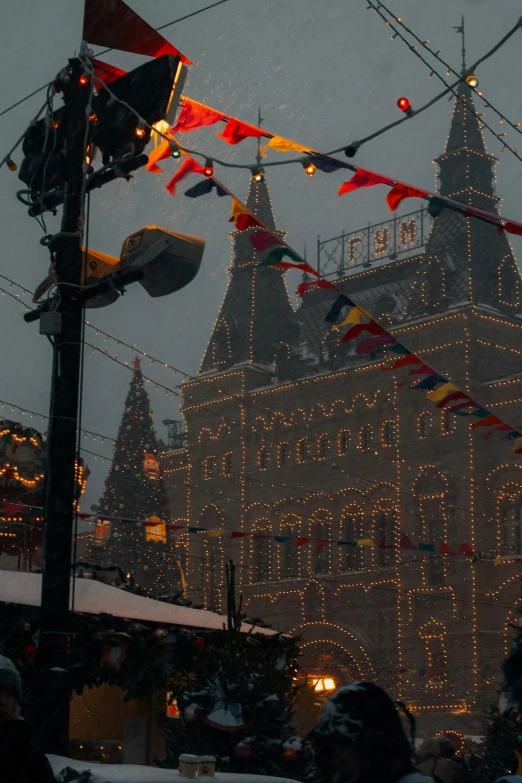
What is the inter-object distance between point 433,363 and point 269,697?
31.2 metres

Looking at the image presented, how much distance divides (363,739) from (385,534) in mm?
36948

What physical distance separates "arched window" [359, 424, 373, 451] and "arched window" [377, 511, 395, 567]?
267 centimetres

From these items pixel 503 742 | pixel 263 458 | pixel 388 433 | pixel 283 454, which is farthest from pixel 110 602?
pixel 263 458

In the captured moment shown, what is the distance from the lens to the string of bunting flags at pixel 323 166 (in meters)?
9.84

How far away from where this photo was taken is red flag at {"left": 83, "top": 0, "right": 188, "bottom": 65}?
29.9 ft

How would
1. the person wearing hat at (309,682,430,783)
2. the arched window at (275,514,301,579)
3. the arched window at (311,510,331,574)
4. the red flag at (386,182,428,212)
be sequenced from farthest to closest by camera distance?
the arched window at (275,514,301,579), the arched window at (311,510,331,574), the red flag at (386,182,428,212), the person wearing hat at (309,682,430,783)

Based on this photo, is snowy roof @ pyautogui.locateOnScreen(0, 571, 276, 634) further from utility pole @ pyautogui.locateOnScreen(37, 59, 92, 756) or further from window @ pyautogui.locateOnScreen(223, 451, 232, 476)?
window @ pyautogui.locateOnScreen(223, 451, 232, 476)

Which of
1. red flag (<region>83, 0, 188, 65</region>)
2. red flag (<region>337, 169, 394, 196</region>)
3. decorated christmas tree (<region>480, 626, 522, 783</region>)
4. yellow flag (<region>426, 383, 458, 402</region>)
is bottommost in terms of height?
decorated christmas tree (<region>480, 626, 522, 783</region>)

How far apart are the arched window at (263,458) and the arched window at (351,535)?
450 cm

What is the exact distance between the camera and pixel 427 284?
4197cm

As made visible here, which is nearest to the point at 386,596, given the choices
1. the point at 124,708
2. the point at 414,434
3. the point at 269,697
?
the point at 414,434

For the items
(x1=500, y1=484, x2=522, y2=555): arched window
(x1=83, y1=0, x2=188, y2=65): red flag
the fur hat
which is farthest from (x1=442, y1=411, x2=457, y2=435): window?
the fur hat

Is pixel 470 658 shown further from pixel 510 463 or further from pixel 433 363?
pixel 433 363

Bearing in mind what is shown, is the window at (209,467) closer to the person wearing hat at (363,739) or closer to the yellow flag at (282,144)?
the yellow flag at (282,144)
